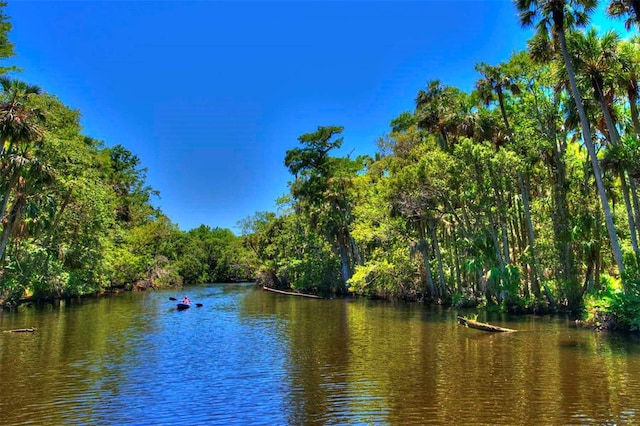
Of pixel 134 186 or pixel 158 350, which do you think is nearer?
pixel 158 350

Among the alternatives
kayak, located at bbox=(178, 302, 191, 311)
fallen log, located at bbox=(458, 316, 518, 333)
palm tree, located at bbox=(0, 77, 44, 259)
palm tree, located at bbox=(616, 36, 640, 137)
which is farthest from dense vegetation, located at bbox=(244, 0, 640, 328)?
palm tree, located at bbox=(0, 77, 44, 259)

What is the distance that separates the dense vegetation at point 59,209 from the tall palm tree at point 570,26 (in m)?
28.4

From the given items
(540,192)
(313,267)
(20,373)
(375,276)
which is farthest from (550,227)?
(313,267)

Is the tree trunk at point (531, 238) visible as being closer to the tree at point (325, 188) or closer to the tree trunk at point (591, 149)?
the tree trunk at point (591, 149)

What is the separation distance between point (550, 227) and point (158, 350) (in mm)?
24592

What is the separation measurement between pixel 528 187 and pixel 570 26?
12432 millimetres

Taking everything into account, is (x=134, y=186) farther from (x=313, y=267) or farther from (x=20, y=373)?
(x=20, y=373)

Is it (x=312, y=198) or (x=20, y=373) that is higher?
(x=312, y=198)

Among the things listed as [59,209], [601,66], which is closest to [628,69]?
[601,66]

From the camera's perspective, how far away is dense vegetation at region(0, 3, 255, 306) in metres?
29.4

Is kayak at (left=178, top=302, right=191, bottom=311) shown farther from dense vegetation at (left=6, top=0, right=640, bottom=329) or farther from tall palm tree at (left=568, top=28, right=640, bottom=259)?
tall palm tree at (left=568, top=28, right=640, bottom=259)

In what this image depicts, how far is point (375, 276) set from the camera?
46.2 metres

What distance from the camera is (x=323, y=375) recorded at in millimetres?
14984

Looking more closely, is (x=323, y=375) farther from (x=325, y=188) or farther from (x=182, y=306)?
(x=325, y=188)
